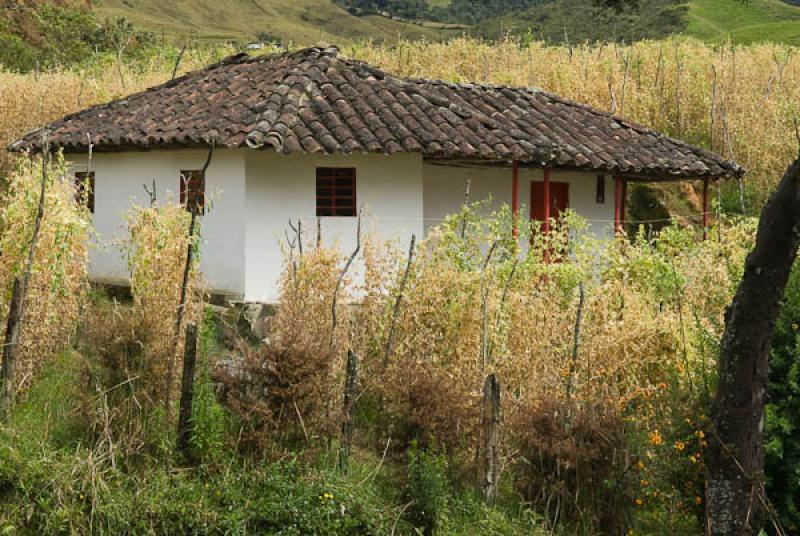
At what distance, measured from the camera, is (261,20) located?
8575 cm

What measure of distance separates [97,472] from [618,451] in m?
4.13

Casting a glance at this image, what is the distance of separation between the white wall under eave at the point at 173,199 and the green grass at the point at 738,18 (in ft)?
118

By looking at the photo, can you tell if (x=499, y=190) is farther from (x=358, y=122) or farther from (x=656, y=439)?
(x=656, y=439)

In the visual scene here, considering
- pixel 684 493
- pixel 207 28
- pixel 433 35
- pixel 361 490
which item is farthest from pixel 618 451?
pixel 207 28

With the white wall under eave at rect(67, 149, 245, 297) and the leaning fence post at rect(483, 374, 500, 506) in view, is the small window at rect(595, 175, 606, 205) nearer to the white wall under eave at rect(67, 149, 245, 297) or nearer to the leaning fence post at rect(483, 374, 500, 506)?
the white wall under eave at rect(67, 149, 245, 297)

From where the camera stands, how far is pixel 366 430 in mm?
8938

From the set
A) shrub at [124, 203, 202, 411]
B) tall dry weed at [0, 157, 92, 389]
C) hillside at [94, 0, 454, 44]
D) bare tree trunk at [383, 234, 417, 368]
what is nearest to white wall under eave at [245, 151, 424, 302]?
shrub at [124, 203, 202, 411]

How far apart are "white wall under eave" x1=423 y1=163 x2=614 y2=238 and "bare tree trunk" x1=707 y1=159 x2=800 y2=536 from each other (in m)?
8.57

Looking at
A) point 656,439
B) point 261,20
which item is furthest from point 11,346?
point 261,20

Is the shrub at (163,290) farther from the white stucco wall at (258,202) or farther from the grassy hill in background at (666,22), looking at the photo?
the grassy hill in background at (666,22)

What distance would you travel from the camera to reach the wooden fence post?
26.9ft

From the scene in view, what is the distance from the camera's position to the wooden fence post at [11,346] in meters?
8.21

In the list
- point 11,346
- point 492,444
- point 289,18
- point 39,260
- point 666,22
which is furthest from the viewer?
point 289,18

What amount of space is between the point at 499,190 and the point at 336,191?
12.1 feet
